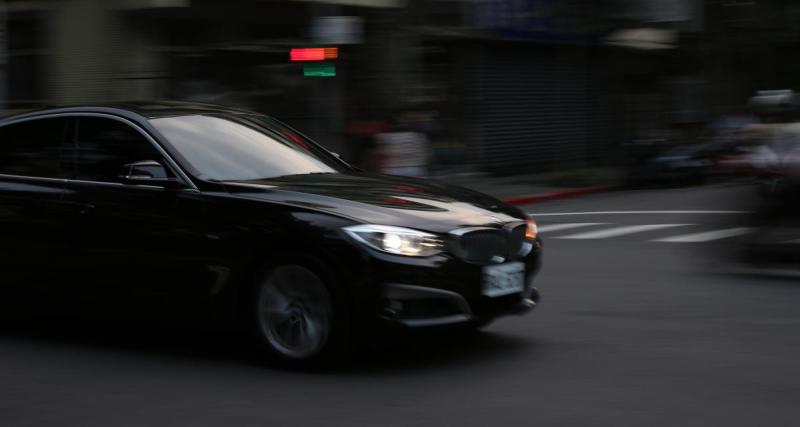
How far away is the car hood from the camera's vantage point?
20.7 ft

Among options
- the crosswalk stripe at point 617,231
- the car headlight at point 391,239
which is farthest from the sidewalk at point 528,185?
the car headlight at point 391,239

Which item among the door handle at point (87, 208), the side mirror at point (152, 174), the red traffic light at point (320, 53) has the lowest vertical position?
the door handle at point (87, 208)

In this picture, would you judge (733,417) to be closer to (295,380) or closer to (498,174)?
(295,380)

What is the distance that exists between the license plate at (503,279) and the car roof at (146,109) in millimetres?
2130

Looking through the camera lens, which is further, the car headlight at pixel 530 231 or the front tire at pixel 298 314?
the car headlight at pixel 530 231

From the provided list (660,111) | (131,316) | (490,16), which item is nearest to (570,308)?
(131,316)

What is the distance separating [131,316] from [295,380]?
1231 mm

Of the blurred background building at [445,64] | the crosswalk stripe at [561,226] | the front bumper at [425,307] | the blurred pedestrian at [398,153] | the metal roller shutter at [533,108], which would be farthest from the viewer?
the metal roller shutter at [533,108]

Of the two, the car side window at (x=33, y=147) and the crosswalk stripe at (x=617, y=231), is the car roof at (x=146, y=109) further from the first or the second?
the crosswalk stripe at (x=617, y=231)

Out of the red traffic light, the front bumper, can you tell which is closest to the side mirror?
the front bumper

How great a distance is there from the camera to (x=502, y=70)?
28.4 m

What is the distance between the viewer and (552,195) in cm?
2267

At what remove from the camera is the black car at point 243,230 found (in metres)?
6.25

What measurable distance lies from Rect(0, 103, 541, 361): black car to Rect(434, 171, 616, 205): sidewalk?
46.4 feet
